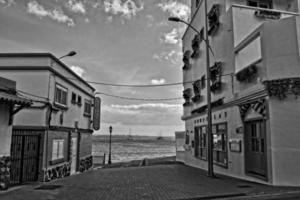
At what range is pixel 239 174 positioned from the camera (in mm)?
12578

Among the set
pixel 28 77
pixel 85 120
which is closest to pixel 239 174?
pixel 28 77

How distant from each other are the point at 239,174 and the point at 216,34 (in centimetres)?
822

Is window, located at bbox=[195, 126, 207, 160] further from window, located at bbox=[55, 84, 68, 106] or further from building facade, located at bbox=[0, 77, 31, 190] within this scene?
building facade, located at bbox=[0, 77, 31, 190]

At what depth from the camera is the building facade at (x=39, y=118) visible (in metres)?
13.4

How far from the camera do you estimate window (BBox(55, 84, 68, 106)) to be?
16.4 m

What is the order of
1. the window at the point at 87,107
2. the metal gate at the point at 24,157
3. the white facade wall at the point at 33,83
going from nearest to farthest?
the metal gate at the point at 24,157 → the white facade wall at the point at 33,83 → the window at the point at 87,107

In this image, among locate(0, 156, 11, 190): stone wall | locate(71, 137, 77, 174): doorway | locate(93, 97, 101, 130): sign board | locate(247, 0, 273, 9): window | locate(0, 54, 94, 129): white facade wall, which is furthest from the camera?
locate(93, 97, 101, 130): sign board

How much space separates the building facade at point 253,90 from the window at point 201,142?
2.8 inches

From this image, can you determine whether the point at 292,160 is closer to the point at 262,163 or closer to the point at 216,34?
the point at 262,163

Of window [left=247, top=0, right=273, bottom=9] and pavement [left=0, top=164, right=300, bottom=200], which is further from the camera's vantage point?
window [left=247, top=0, right=273, bottom=9]

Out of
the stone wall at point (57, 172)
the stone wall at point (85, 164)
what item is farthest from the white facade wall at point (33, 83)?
the stone wall at point (85, 164)

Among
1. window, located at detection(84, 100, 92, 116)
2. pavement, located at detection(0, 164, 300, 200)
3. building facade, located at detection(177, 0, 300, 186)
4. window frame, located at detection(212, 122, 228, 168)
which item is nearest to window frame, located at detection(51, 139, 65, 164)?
pavement, located at detection(0, 164, 300, 200)

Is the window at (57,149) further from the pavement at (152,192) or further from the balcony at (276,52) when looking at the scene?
the balcony at (276,52)

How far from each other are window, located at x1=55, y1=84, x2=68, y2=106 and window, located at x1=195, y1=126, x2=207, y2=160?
399 inches
